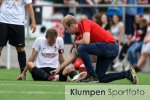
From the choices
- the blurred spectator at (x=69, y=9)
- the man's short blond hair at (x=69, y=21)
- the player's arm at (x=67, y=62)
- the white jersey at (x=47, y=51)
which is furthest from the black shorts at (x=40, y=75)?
the blurred spectator at (x=69, y=9)

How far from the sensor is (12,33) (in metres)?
13.4

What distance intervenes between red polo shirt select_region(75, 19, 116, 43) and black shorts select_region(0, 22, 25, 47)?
3.73 ft

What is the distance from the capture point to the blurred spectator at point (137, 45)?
19.7 m

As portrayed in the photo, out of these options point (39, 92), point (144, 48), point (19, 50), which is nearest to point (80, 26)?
point (19, 50)

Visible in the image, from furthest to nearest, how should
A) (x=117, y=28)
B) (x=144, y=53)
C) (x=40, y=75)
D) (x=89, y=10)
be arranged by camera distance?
(x=89, y=10), (x=117, y=28), (x=144, y=53), (x=40, y=75)

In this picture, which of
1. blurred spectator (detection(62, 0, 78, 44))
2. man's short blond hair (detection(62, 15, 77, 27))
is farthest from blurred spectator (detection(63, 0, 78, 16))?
man's short blond hair (detection(62, 15, 77, 27))

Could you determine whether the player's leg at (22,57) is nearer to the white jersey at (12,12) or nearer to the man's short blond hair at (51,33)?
the white jersey at (12,12)

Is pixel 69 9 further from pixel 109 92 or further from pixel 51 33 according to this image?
pixel 109 92

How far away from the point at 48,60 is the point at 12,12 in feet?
3.68

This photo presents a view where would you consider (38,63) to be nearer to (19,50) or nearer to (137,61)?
(19,50)

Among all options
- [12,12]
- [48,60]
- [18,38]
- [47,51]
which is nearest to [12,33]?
[18,38]

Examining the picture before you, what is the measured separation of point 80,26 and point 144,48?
7130mm

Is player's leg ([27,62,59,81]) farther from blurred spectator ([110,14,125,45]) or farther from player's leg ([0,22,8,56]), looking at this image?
A: blurred spectator ([110,14,125,45])

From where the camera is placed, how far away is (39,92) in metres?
10.5
